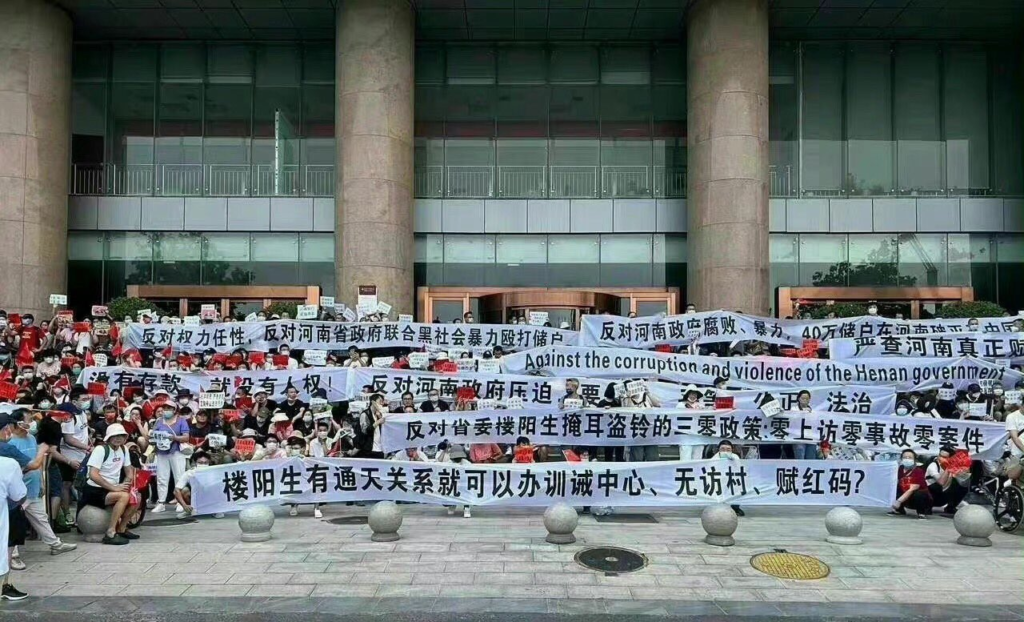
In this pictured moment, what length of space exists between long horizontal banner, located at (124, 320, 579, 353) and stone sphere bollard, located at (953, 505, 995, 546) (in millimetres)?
9862

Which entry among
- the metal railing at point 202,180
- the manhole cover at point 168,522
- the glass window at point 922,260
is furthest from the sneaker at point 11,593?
the glass window at point 922,260

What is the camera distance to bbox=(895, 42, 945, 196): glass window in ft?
95.8

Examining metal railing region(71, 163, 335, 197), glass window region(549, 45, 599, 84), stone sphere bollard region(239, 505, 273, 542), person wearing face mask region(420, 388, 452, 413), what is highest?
glass window region(549, 45, 599, 84)

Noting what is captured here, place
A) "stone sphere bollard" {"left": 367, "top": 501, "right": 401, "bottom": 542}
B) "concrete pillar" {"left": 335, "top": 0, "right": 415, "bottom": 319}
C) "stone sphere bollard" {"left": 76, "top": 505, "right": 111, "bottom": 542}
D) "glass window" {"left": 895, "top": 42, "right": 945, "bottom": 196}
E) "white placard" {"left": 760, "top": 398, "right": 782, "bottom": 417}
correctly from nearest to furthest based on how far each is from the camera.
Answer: "stone sphere bollard" {"left": 76, "top": 505, "right": 111, "bottom": 542} < "stone sphere bollard" {"left": 367, "top": 501, "right": 401, "bottom": 542} < "white placard" {"left": 760, "top": 398, "right": 782, "bottom": 417} < "concrete pillar" {"left": 335, "top": 0, "right": 415, "bottom": 319} < "glass window" {"left": 895, "top": 42, "right": 945, "bottom": 196}

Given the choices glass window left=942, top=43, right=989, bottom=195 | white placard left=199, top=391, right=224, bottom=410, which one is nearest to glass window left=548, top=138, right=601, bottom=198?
glass window left=942, top=43, right=989, bottom=195

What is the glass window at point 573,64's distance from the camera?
30.3 metres

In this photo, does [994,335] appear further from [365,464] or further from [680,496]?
[365,464]

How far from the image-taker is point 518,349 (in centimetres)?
1950

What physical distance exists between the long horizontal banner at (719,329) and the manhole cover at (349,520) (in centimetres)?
796

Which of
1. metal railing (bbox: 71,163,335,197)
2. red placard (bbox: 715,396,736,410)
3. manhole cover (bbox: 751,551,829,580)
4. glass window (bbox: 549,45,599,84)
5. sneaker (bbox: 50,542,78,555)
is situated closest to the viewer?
manhole cover (bbox: 751,551,829,580)

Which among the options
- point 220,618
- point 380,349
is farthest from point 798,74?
point 220,618

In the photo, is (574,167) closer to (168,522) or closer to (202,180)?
(202,180)

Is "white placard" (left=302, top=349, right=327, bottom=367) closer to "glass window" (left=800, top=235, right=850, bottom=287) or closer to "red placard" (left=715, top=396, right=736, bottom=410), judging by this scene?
"red placard" (left=715, top=396, right=736, bottom=410)

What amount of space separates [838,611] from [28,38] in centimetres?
2862
